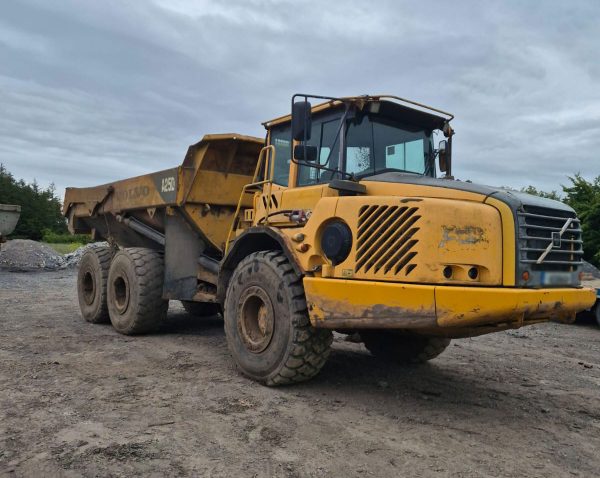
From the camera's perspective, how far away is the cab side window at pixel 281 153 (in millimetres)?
5641

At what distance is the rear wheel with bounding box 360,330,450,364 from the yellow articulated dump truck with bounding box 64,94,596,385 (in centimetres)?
2

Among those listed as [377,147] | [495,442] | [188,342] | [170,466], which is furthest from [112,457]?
[188,342]

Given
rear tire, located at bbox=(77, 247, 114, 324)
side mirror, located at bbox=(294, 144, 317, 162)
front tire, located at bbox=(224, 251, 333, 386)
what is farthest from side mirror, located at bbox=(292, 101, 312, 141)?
rear tire, located at bbox=(77, 247, 114, 324)

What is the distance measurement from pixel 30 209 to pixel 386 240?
53755 millimetres

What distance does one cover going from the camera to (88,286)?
9086mm

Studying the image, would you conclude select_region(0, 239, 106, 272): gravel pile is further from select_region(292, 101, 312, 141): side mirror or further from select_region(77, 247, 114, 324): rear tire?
select_region(292, 101, 312, 141): side mirror

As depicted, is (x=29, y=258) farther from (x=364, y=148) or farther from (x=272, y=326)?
(x=364, y=148)

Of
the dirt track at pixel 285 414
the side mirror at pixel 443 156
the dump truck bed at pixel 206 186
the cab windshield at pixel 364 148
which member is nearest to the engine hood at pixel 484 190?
the cab windshield at pixel 364 148

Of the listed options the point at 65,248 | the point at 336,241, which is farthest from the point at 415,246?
the point at 65,248

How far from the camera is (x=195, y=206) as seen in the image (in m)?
7.13

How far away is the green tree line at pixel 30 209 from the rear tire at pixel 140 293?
1802 inches

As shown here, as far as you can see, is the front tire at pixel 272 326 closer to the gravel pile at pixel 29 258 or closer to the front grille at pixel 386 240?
the front grille at pixel 386 240

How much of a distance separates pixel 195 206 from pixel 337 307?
3354mm

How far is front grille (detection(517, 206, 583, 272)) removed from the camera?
4.01m
